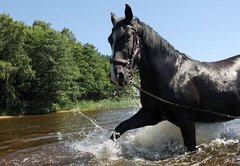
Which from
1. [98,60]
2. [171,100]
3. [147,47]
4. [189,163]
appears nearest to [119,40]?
[147,47]

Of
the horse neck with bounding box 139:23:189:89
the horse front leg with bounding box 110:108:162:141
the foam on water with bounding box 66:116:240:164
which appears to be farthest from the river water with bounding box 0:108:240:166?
the horse neck with bounding box 139:23:189:89

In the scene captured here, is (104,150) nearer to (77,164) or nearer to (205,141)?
(77,164)

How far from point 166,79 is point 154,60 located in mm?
401

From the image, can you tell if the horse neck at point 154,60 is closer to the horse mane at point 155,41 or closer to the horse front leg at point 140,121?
the horse mane at point 155,41

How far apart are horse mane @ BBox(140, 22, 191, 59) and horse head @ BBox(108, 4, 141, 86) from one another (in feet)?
0.56

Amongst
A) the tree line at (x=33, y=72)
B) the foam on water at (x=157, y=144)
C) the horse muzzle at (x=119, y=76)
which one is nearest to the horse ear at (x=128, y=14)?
the horse muzzle at (x=119, y=76)

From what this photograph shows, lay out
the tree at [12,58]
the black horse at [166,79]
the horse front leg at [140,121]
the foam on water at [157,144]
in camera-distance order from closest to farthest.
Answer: the black horse at [166,79], the horse front leg at [140,121], the foam on water at [157,144], the tree at [12,58]

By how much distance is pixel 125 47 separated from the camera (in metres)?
6.16

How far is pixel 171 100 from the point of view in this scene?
6.55 metres

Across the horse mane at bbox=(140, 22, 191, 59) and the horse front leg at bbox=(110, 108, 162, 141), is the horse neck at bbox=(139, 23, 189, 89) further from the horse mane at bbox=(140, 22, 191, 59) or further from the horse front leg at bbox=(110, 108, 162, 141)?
the horse front leg at bbox=(110, 108, 162, 141)

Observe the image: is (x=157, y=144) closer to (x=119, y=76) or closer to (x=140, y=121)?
(x=140, y=121)

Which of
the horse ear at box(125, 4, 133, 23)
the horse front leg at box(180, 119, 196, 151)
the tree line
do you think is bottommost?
the horse front leg at box(180, 119, 196, 151)

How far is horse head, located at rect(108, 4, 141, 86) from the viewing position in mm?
5863

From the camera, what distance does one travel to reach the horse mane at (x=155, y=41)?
6676 mm
